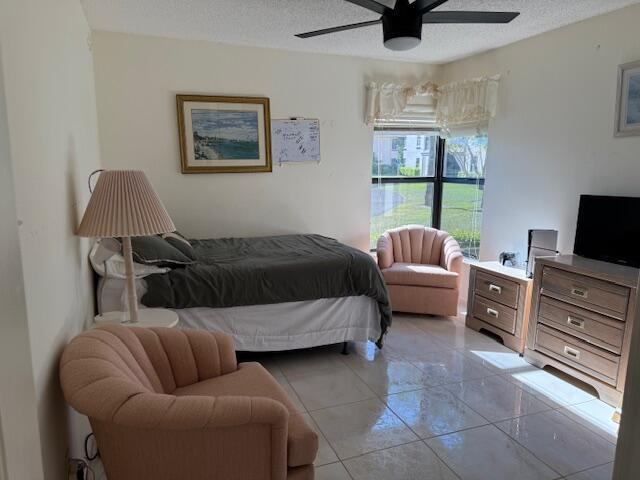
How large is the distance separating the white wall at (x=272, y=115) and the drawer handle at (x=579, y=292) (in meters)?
2.15

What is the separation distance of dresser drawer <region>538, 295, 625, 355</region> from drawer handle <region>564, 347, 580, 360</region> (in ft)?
0.33

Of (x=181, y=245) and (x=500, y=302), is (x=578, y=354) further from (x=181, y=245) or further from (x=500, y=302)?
(x=181, y=245)

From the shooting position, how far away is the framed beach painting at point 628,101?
8.99 ft

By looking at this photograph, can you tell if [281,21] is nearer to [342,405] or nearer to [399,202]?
[399,202]

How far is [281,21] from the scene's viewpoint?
308 cm

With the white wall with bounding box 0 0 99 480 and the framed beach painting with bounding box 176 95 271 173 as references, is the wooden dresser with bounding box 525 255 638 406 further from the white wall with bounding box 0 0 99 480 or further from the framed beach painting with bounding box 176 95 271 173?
the white wall with bounding box 0 0 99 480

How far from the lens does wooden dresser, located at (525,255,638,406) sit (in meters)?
2.46

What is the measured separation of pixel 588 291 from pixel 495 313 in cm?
87

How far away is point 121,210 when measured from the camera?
188 centimetres

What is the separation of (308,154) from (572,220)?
2317mm

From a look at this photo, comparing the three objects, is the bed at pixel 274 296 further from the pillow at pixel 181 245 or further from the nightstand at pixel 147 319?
the nightstand at pixel 147 319

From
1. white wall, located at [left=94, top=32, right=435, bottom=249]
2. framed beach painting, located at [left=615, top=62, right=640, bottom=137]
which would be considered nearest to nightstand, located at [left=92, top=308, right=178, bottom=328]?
white wall, located at [left=94, top=32, right=435, bottom=249]

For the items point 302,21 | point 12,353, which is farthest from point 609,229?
point 12,353

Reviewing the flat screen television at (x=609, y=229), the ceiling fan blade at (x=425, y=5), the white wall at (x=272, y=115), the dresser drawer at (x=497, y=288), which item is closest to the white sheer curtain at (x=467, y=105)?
the white wall at (x=272, y=115)
